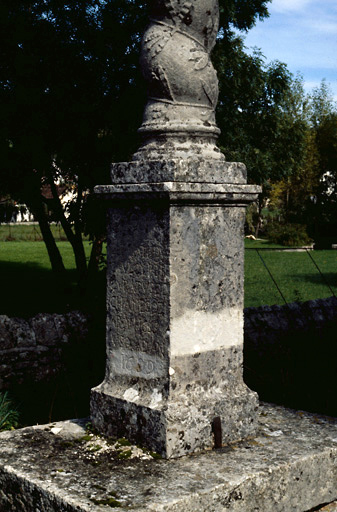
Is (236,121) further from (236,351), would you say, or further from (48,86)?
(236,351)

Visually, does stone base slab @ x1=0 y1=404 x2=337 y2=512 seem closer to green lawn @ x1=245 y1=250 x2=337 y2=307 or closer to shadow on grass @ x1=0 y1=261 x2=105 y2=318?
shadow on grass @ x1=0 y1=261 x2=105 y2=318

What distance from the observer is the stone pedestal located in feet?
10.4

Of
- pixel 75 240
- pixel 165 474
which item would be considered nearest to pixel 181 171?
pixel 165 474

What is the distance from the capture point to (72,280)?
15516mm

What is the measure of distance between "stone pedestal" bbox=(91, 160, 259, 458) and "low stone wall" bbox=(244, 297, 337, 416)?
163 cm

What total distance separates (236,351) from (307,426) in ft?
2.02

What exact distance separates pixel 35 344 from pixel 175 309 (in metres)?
3.03

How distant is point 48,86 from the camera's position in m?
10.8

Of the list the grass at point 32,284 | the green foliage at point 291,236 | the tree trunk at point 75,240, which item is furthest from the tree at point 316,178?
the tree trunk at point 75,240

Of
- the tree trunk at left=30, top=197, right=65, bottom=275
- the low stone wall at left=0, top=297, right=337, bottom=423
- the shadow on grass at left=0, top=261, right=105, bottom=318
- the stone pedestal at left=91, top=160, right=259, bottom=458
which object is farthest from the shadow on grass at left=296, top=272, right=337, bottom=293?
the stone pedestal at left=91, top=160, right=259, bottom=458

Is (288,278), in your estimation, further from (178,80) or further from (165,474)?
(165,474)

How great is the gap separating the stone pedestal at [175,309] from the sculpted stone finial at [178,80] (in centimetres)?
20

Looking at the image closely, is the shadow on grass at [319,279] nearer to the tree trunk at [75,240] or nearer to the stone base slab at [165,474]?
the tree trunk at [75,240]

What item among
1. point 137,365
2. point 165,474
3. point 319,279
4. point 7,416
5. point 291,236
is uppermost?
point 291,236
